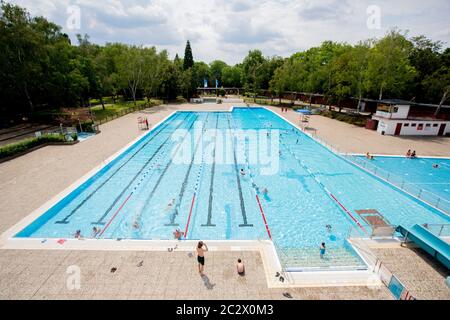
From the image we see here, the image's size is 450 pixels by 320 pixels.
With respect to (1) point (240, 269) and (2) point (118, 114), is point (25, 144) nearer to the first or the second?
(2) point (118, 114)

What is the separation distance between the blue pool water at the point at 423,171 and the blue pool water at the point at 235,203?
2.45m

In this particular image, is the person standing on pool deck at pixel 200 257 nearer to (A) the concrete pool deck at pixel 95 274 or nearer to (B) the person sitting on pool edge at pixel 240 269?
(A) the concrete pool deck at pixel 95 274

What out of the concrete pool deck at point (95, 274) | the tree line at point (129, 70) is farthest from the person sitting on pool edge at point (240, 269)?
the tree line at point (129, 70)

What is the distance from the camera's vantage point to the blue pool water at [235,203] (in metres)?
10.7

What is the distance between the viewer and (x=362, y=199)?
13.7 metres

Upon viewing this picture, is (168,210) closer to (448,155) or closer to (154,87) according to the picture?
(448,155)

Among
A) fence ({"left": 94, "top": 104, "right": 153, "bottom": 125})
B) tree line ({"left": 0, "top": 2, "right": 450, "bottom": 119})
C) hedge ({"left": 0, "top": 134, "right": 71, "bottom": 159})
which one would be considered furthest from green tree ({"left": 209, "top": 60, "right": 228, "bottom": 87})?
hedge ({"left": 0, "top": 134, "right": 71, "bottom": 159})

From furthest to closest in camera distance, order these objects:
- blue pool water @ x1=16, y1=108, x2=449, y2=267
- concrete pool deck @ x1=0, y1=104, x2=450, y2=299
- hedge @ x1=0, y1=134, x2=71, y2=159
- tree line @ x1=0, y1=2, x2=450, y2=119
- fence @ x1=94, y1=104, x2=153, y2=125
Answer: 1. fence @ x1=94, y1=104, x2=153, y2=125
2. tree line @ x1=0, y1=2, x2=450, y2=119
3. hedge @ x1=0, y1=134, x2=71, y2=159
4. blue pool water @ x1=16, y1=108, x2=449, y2=267
5. concrete pool deck @ x1=0, y1=104, x2=450, y2=299

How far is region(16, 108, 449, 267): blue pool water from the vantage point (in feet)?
35.0

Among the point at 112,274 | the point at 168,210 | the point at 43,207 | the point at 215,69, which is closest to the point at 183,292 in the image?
the point at 112,274

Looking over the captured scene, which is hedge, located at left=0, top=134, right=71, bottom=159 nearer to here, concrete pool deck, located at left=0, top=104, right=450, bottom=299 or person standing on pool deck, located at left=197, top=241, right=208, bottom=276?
concrete pool deck, located at left=0, top=104, right=450, bottom=299

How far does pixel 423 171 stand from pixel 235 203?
15.0 metres

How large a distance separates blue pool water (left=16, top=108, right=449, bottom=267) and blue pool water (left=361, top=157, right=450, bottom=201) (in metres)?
2.45

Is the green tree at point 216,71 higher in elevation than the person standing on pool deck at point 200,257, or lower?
higher
